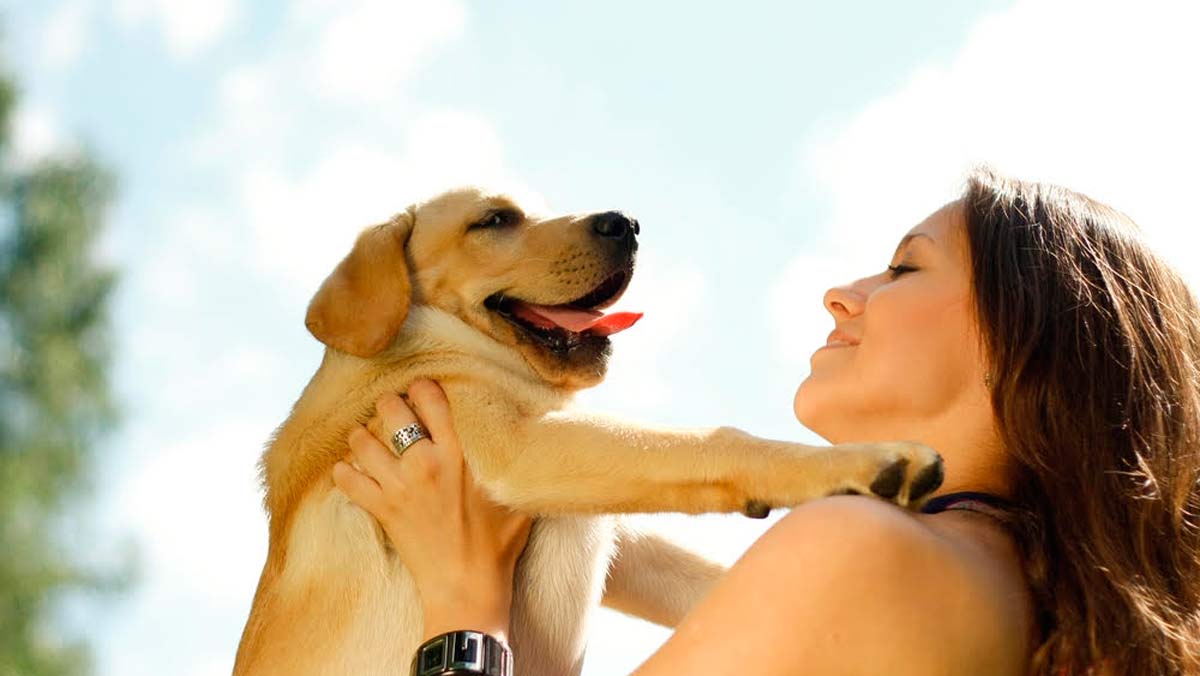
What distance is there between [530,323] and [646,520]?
0.55m

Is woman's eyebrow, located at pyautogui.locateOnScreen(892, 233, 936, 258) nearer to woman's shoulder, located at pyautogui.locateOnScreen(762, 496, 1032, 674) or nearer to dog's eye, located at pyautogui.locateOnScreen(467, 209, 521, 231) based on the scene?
woman's shoulder, located at pyautogui.locateOnScreen(762, 496, 1032, 674)

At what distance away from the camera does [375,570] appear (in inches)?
107

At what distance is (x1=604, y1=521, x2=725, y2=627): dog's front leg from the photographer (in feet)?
10.0

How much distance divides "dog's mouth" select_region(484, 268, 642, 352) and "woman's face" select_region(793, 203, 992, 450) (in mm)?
832

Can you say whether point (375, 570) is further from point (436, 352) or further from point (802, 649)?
point (802, 649)

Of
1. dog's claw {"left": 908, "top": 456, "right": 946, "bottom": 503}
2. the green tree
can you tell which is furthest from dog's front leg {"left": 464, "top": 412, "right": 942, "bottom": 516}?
the green tree

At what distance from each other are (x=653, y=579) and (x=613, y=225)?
0.85 m

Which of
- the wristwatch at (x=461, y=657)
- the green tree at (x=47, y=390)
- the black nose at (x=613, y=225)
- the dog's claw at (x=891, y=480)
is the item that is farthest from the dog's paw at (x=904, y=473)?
the green tree at (x=47, y=390)

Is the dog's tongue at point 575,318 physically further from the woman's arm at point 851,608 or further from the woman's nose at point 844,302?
the woman's arm at point 851,608

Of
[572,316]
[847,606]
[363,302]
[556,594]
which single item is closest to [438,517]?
[556,594]

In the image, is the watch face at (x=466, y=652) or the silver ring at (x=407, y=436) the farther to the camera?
the silver ring at (x=407, y=436)

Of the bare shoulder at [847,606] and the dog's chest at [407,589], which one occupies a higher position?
the dog's chest at [407,589]

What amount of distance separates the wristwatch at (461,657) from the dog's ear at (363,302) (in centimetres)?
80

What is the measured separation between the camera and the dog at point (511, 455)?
2.41 m
